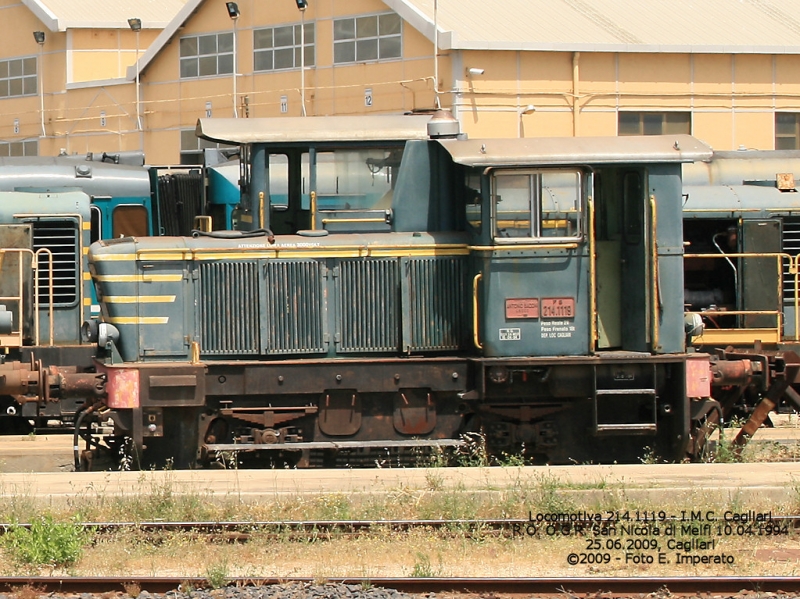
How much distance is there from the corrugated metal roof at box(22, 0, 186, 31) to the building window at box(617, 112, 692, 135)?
16.0 m

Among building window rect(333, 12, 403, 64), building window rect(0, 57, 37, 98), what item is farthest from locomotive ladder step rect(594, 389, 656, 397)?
building window rect(0, 57, 37, 98)

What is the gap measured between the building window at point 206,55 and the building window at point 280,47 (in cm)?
107

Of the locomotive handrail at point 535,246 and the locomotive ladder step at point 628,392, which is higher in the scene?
the locomotive handrail at point 535,246

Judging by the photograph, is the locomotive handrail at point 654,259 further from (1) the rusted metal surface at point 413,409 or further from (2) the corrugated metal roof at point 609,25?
(2) the corrugated metal roof at point 609,25

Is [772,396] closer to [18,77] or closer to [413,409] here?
[413,409]

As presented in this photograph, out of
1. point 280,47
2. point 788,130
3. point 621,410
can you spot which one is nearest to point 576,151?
point 621,410

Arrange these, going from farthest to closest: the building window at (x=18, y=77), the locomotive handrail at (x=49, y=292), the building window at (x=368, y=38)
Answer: the building window at (x=18, y=77), the building window at (x=368, y=38), the locomotive handrail at (x=49, y=292)

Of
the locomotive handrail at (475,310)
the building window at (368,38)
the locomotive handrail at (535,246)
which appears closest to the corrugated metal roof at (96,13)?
the building window at (368,38)

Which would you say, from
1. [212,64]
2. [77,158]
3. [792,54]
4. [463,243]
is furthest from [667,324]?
[212,64]

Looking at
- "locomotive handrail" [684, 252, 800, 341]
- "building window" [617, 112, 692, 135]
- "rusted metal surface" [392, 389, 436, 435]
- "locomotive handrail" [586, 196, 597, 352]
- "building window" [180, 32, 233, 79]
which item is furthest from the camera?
Answer: "building window" [180, 32, 233, 79]

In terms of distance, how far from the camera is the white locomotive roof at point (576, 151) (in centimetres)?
1030

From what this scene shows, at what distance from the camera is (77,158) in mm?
15836

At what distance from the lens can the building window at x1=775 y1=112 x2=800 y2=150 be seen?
3117 centimetres

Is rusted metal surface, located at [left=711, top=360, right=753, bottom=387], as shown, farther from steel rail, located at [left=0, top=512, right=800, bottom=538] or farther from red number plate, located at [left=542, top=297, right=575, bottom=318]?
steel rail, located at [left=0, top=512, right=800, bottom=538]
